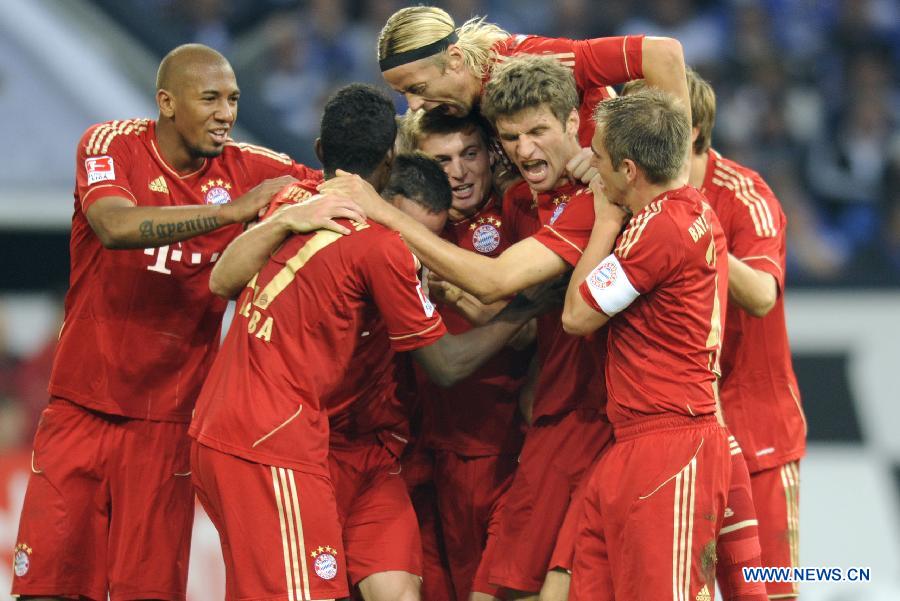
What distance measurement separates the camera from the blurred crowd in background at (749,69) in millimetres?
9977

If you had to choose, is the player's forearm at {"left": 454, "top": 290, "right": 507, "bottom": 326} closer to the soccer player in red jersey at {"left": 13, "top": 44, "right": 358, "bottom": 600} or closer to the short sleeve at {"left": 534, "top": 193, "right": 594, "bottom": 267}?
the short sleeve at {"left": 534, "top": 193, "right": 594, "bottom": 267}

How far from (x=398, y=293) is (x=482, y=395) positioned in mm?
1206

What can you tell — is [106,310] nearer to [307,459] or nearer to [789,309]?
[307,459]

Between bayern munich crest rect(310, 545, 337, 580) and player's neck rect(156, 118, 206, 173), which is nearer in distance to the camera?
bayern munich crest rect(310, 545, 337, 580)

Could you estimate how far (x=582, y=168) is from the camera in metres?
4.89

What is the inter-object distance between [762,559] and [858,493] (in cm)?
323

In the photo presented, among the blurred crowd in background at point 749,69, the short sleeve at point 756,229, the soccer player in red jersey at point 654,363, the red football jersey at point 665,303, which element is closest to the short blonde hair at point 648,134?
the soccer player in red jersey at point 654,363

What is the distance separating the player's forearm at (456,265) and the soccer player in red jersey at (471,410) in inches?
28.4

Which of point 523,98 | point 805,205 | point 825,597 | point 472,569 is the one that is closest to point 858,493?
point 825,597

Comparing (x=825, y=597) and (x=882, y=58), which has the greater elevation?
(x=882, y=58)

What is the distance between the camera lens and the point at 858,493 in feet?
27.6

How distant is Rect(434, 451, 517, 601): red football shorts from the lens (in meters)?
5.45

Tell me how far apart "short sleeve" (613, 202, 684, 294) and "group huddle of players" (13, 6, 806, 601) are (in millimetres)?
11

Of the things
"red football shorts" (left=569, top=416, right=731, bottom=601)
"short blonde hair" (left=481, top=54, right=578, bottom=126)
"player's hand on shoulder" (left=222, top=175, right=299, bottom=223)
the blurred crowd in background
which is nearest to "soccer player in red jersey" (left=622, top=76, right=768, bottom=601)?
"red football shorts" (left=569, top=416, right=731, bottom=601)
